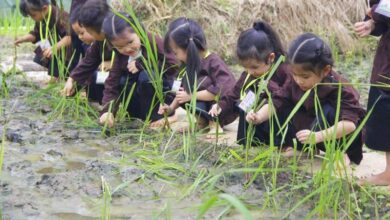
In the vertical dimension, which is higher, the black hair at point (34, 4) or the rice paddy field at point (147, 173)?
the black hair at point (34, 4)

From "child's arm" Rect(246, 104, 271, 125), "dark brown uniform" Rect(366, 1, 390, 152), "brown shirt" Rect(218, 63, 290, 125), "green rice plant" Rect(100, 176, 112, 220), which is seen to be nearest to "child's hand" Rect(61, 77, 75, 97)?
"brown shirt" Rect(218, 63, 290, 125)

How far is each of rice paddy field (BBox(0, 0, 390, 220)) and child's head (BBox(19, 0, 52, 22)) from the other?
2.26 feet

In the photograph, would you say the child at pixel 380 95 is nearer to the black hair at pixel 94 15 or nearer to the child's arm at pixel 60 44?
the black hair at pixel 94 15

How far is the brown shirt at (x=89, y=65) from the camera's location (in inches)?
184

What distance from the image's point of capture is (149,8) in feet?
21.5

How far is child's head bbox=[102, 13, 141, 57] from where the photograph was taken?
400 cm

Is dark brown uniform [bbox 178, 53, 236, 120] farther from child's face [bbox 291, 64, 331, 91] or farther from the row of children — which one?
child's face [bbox 291, 64, 331, 91]

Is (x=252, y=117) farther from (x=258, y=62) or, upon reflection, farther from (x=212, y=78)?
(x=212, y=78)

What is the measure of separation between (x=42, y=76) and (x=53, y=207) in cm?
327

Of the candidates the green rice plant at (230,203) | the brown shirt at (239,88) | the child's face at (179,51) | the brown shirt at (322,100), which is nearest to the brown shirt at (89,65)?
the child's face at (179,51)

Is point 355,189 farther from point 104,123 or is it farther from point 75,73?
point 75,73

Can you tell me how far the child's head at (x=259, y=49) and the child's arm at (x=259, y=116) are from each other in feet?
0.80

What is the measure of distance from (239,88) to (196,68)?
0.91ft

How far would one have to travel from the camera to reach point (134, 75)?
14.3 ft
